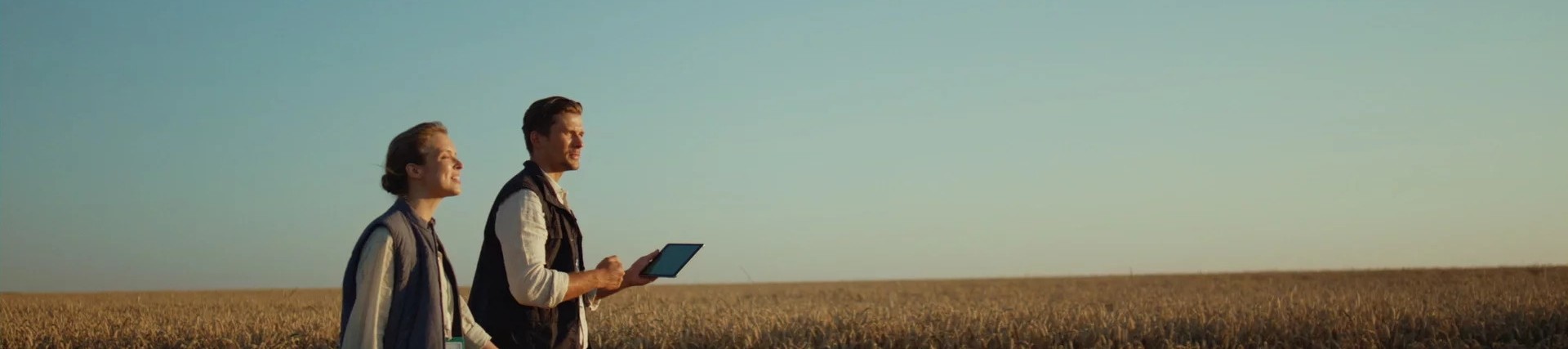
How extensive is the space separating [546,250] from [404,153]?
0.78m

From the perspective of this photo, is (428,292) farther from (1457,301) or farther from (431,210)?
(1457,301)

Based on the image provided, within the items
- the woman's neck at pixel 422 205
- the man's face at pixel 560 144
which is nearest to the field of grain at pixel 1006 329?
the man's face at pixel 560 144

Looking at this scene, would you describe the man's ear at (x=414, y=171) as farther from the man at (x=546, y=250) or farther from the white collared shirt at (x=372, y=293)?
the man at (x=546, y=250)

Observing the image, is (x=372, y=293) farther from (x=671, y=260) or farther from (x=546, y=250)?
(x=671, y=260)

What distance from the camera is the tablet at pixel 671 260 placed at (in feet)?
15.4

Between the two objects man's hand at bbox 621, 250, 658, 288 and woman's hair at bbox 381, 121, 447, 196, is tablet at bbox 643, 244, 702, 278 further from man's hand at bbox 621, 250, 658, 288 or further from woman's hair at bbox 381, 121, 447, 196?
woman's hair at bbox 381, 121, 447, 196

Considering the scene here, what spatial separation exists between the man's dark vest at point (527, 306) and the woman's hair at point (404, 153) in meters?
0.50

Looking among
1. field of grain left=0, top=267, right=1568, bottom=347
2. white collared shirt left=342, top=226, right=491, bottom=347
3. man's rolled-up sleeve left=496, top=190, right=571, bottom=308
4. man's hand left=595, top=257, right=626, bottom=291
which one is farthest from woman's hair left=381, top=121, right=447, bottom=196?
field of grain left=0, top=267, right=1568, bottom=347

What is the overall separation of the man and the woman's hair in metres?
0.43

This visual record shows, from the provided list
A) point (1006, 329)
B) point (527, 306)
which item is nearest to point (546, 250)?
point (527, 306)

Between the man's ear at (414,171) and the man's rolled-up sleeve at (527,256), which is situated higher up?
the man's ear at (414,171)

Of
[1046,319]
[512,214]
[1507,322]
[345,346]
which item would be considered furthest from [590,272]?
[1507,322]

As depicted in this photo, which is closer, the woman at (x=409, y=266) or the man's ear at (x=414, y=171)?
the woman at (x=409, y=266)

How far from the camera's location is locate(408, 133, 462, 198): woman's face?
13.3ft
